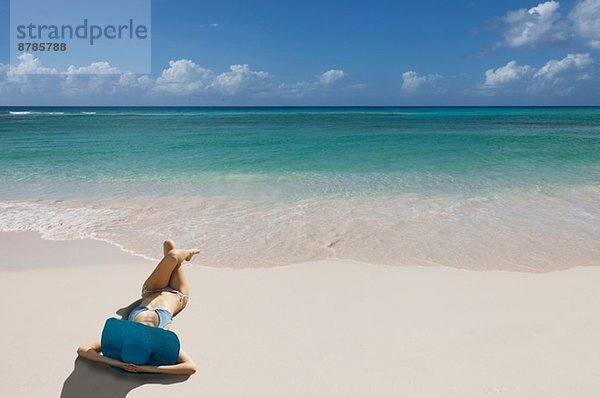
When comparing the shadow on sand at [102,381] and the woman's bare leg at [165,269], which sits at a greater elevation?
the woman's bare leg at [165,269]

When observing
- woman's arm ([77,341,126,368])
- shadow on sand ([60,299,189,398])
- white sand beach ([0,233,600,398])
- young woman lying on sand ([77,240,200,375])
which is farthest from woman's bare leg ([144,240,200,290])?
shadow on sand ([60,299,189,398])

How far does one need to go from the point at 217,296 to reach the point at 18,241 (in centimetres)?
404

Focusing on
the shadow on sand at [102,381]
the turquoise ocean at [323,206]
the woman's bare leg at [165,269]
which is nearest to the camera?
the shadow on sand at [102,381]

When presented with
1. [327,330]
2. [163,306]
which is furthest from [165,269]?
[327,330]

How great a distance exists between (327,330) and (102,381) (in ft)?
6.26

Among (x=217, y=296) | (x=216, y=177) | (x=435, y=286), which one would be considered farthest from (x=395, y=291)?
(x=216, y=177)

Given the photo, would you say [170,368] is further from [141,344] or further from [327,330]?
[327,330]

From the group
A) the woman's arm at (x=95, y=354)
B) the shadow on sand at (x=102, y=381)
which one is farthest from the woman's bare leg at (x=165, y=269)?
the shadow on sand at (x=102, y=381)

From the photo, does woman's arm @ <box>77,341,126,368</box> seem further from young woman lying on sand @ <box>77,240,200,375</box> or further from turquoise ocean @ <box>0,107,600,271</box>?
turquoise ocean @ <box>0,107,600,271</box>

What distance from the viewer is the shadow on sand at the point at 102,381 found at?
10.3ft

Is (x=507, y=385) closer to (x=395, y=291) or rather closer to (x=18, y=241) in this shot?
(x=395, y=291)

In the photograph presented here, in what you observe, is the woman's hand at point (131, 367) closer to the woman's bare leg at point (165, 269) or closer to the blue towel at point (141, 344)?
the blue towel at point (141, 344)

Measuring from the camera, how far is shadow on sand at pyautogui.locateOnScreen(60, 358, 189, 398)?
3139mm

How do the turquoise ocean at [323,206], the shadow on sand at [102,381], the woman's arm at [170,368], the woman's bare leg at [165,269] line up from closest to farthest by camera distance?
the shadow on sand at [102,381], the woman's arm at [170,368], the woman's bare leg at [165,269], the turquoise ocean at [323,206]
